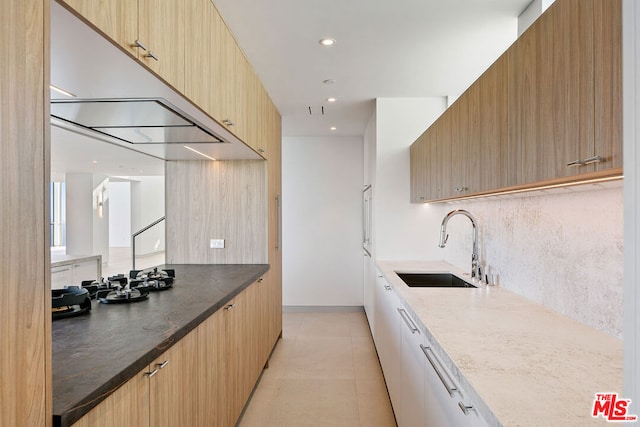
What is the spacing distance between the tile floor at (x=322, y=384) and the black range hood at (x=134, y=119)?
194 cm

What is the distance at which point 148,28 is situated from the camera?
4.39 ft

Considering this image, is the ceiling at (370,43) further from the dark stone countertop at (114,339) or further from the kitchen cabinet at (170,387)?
the kitchen cabinet at (170,387)

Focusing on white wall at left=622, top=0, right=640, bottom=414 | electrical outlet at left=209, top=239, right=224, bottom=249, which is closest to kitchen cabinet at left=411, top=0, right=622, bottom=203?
white wall at left=622, top=0, right=640, bottom=414

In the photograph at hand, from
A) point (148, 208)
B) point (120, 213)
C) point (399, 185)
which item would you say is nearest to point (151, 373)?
point (399, 185)

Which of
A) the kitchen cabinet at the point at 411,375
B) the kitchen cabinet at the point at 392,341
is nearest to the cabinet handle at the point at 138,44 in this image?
the kitchen cabinet at the point at 411,375

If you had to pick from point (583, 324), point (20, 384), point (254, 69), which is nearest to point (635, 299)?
point (20, 384)

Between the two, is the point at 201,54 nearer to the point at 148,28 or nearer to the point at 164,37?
the point at 164,37

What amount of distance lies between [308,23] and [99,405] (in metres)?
2.17

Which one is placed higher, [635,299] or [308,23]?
[308,23]

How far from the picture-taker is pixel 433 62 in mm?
2969

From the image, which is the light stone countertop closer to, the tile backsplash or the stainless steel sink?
the tile backsplash

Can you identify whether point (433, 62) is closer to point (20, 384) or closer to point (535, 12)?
point (535, 12)

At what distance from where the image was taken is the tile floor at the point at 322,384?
A: 271cm

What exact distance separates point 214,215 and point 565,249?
2.69 metres
